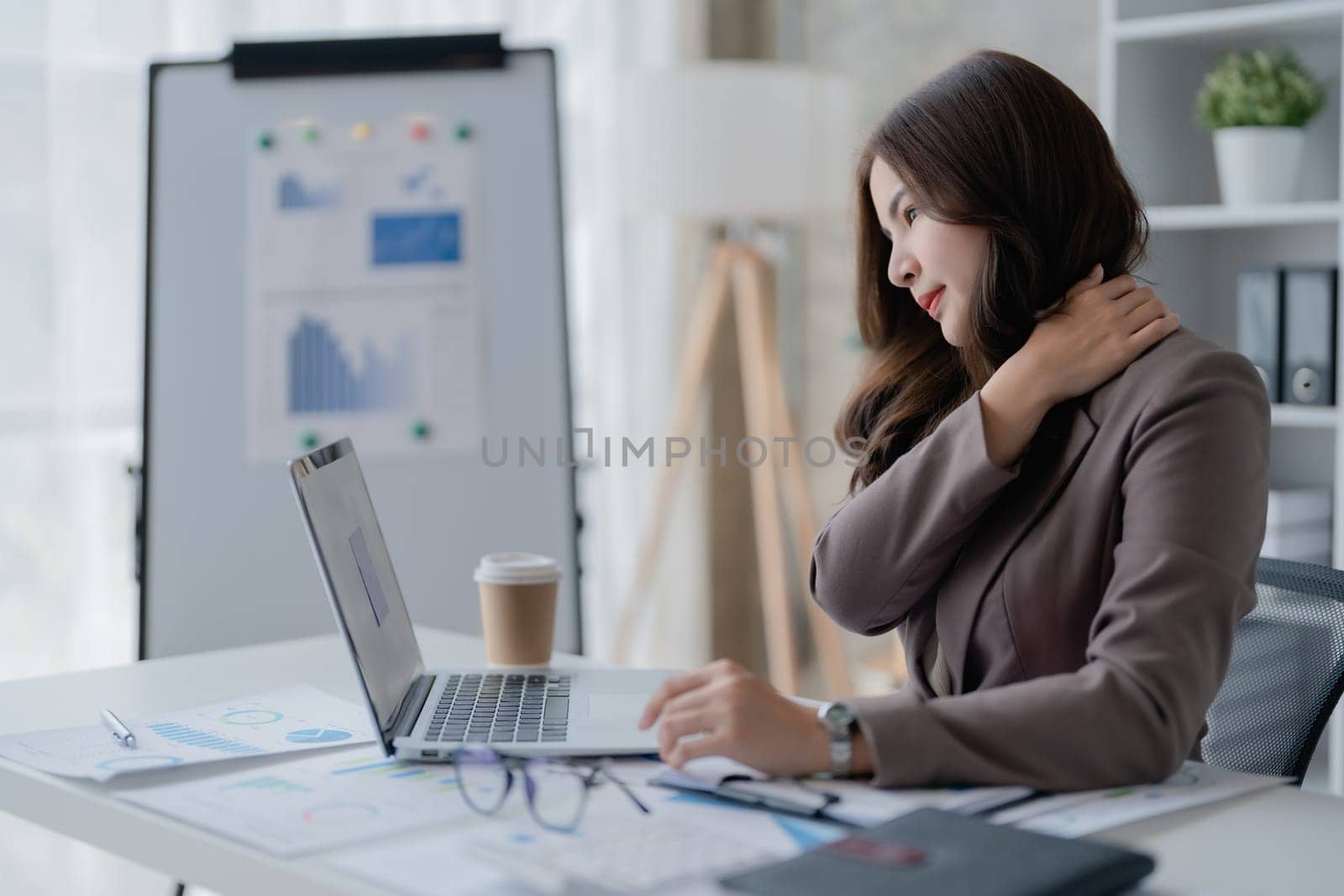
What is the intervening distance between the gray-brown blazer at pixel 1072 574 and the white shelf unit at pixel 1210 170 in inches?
55.1

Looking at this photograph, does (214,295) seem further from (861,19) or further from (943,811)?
(861,19)

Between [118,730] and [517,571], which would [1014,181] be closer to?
[517,571]

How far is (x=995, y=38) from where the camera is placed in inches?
125

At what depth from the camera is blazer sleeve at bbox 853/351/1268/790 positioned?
100cm

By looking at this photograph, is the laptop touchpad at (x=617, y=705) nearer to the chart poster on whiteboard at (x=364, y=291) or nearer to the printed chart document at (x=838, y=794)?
the printed chart document at (x=838, y=794)

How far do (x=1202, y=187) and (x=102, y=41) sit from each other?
202cm

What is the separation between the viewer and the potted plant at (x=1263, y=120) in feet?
8.07

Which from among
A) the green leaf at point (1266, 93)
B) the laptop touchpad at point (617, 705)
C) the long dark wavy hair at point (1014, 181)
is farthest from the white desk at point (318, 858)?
the green leaf at point (1266, 93)

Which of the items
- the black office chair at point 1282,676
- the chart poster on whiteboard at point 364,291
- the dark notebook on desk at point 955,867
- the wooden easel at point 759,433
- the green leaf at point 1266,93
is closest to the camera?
the dark notebook on desk at point 955,867

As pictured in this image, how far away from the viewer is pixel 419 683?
4.45 feet

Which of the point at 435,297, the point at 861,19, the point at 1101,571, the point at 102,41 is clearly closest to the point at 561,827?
the point at 1101,571

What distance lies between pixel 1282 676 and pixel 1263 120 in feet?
4.62

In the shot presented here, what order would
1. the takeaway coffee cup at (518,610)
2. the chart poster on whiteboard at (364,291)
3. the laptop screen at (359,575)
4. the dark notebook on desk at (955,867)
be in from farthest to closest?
1. the chart poster on whiteboard at (364,291)
2. the takeaway coffee cup at (518,610)
3. the laptop screen at (359,575)
4. the dark notebook on desk at (955,867)

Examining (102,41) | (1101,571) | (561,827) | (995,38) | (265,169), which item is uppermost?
(995,38)
